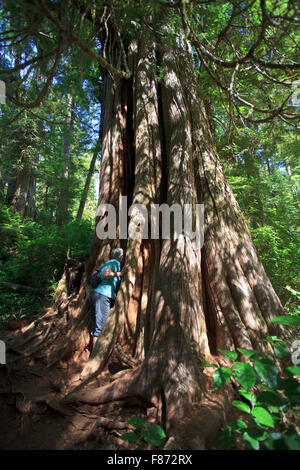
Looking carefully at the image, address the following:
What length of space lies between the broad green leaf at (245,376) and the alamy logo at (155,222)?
196cm

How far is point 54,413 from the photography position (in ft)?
7.60

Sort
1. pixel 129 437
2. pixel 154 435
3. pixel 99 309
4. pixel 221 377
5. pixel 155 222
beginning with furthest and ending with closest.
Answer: pixel 155 222 → pixel 99 309 → pixel 129 437 → pixel 154 435 → pixel 221 377

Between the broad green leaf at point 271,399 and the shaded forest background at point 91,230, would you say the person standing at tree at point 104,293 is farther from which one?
the broad green leaf at point 271,399

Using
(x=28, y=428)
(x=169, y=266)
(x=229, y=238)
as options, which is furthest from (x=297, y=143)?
(x=28, y=428)

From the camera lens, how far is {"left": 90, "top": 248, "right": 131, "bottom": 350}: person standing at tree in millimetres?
3271

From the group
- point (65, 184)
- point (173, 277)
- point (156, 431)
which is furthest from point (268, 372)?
point (65, 184)

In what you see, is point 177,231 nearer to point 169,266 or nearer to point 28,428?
point 169,266

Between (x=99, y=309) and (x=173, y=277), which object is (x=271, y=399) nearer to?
(x=173, y=277)

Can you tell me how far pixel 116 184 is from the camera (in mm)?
4348

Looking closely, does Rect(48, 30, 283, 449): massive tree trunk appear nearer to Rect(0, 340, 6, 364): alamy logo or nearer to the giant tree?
the giant tree

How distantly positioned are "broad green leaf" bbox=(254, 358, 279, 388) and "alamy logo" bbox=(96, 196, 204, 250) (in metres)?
2.01

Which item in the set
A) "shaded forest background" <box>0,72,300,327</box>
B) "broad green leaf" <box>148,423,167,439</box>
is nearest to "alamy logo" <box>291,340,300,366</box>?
"broad green leaf" <box>148,423,167,439</box>

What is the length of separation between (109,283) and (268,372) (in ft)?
8.31

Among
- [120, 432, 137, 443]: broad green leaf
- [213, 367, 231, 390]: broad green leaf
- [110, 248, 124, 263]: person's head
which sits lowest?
[120, 432, 137, 443]: broad green leaf
